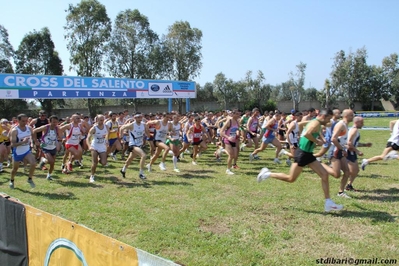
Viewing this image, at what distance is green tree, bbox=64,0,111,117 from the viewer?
130 feet

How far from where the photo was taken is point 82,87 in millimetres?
20031

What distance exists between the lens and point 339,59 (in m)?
66.2

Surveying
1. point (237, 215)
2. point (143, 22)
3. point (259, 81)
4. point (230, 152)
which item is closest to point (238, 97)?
point (259, 81)

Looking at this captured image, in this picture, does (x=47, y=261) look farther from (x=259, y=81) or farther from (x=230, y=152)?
(x=259, y=81)

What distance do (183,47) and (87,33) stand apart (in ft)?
44.0

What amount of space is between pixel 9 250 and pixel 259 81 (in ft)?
189

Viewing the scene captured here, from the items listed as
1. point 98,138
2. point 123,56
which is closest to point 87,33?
point 123,56

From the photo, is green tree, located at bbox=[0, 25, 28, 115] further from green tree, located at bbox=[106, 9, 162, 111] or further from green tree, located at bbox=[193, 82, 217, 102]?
green tree, located at bbox=[193, 82, 217, 102]

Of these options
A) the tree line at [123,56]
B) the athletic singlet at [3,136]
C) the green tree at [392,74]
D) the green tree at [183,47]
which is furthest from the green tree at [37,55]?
the green tree at [392,74]

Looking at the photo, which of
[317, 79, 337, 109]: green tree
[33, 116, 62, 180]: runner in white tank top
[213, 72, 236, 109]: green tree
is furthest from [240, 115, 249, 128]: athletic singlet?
[317, 79, 337, 109]: green tree

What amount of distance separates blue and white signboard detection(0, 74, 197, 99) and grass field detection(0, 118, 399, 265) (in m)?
9.63

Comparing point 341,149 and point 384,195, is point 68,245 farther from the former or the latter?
point 384,195

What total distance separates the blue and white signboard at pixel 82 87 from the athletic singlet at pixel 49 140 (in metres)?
10.5

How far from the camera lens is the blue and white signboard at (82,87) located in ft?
58.4
